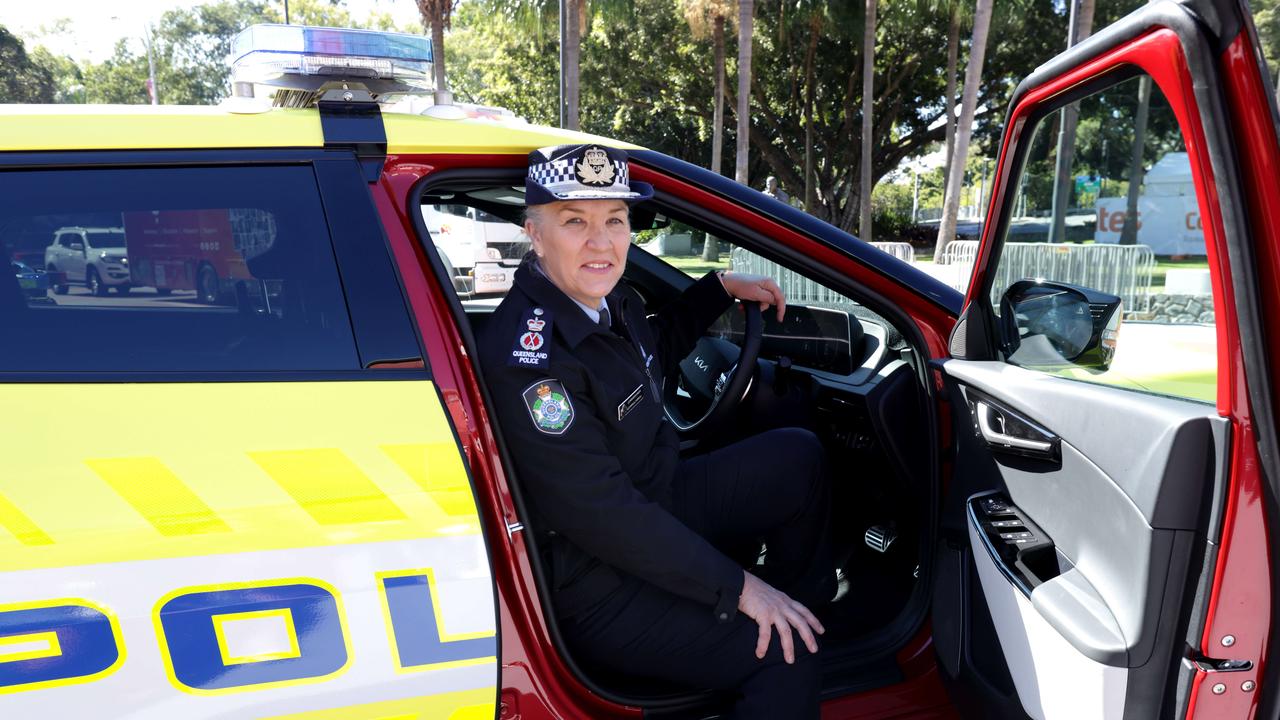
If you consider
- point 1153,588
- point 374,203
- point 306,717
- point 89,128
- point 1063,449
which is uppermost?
point 89,128

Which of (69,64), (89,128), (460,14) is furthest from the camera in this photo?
(69,64)

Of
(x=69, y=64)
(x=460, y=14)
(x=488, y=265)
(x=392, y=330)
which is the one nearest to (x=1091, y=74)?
(x=392, y=330)

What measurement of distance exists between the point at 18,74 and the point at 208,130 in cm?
4157

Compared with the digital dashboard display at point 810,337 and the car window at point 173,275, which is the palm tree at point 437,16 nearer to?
the digital dashboard display at point 810,337

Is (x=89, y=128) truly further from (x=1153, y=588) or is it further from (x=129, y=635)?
(x=1153, y=588)

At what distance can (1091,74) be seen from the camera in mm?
1288

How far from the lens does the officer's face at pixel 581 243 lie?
1.73 meters

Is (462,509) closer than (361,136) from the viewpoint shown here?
Yes

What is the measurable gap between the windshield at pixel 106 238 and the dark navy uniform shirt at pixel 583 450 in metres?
0.61

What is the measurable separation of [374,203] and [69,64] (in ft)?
167

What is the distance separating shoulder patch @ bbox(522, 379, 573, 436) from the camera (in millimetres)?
1498

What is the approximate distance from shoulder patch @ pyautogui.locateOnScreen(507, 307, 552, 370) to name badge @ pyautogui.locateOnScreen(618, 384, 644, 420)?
202 mm

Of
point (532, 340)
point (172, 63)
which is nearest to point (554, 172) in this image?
point (532, 340)

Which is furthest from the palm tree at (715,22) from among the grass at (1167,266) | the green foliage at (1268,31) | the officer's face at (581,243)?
the green foliage at (1268,31)
